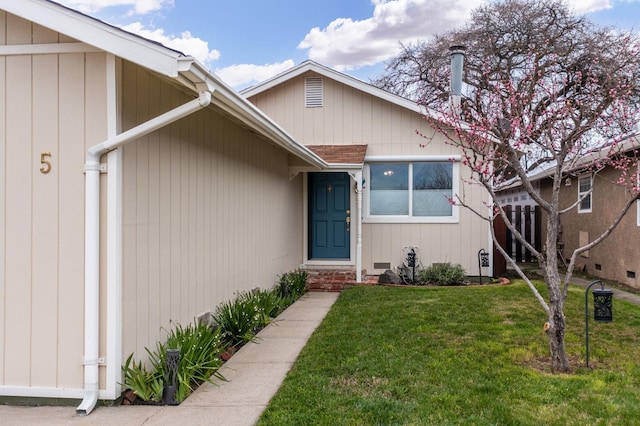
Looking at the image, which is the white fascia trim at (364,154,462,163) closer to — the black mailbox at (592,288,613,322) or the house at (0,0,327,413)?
the black mailbox at (592,288,613,322)

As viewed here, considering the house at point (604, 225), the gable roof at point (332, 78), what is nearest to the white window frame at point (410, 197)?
the gable roof at point (332, 78)

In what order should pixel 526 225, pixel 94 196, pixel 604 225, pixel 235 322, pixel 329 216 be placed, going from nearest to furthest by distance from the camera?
pixel 94 196
pixel 235 322
pixel 604 225
pixel 329 216
pixel 526 225

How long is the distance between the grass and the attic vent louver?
5171 mm

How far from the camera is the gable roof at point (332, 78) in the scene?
10.0 m

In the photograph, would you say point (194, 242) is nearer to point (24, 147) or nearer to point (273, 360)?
point (273, 360)

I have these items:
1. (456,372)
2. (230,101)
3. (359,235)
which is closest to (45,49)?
(230,101)

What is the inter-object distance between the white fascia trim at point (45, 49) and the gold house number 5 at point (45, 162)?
2.56 feet

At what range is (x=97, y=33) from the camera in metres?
3.50

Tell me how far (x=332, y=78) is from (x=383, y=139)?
1.66 meters

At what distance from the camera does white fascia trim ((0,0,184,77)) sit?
3.38m

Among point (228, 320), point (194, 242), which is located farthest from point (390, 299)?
point (194, 242)

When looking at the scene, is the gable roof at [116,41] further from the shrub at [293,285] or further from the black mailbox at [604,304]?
the shrub at [293,285]

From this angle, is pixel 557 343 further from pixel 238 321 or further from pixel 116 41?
pixel 116 41

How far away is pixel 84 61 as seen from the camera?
3779 millimetres
